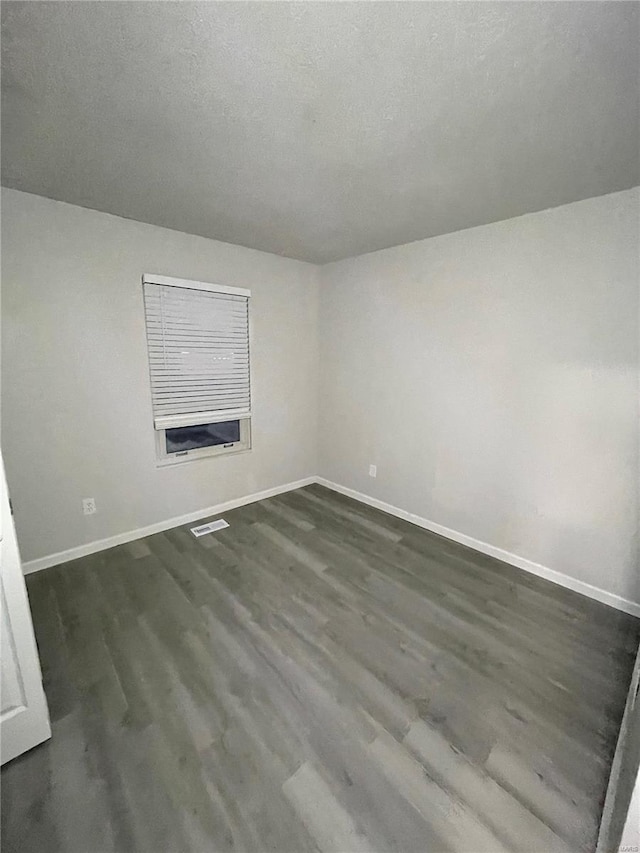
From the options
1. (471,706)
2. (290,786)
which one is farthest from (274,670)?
(471,706)

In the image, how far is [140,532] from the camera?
2900 millimetres

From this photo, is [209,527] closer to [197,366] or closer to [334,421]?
[197,366]

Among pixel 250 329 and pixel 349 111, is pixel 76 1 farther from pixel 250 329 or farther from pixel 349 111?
pixel 250 329

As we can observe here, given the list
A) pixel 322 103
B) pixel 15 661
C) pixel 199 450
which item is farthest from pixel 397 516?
pixel 322 103

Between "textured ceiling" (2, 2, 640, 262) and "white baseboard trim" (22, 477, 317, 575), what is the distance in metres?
2.40

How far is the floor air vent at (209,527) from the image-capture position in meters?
3.00

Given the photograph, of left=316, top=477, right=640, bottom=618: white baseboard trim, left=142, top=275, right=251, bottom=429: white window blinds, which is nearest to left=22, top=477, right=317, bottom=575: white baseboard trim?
left=142, top=275, right=251, bottom=429: white window blinds

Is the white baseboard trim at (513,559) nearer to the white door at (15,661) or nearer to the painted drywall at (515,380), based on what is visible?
the painted drywall at (515,380)

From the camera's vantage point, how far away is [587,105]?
1.33m

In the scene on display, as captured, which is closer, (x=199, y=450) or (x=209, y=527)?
(x=209, y=527)

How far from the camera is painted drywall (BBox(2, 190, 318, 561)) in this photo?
223 cm

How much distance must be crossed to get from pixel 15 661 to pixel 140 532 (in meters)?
1.66

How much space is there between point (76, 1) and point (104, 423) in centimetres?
222

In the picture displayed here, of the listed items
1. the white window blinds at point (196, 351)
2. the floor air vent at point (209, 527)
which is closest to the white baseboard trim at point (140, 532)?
the floor air vent at point (209, 527)
